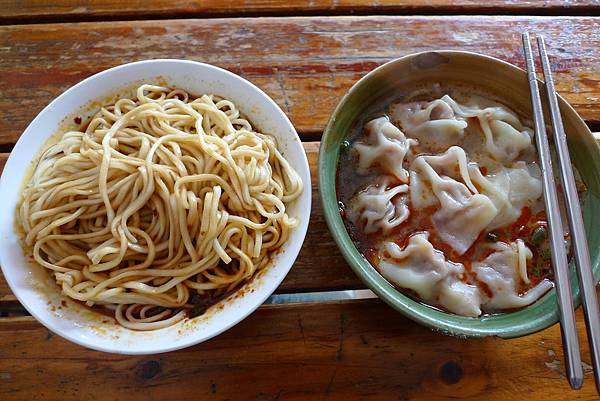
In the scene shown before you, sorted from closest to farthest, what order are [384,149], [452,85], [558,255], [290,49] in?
1. [558,255]
2. [384,149]
3. [452,85]
4. [290,49]

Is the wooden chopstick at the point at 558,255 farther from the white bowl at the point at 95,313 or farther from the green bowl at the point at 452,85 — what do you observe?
the white bowl at the point at 95,313

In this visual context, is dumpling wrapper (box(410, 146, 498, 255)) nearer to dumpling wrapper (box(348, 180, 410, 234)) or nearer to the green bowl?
dumpling wrapper (box(348, 180, 410, 234))

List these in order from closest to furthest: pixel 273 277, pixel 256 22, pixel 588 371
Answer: pixel 273 277
pixel 588 371
pixel 256 22

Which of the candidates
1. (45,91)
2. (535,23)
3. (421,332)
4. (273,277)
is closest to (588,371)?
(421,332)

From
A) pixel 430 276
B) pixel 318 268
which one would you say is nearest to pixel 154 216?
pixel 318 268

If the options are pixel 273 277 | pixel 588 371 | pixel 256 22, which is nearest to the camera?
pixel 273 277

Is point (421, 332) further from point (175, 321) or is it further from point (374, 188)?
point (175, 321)

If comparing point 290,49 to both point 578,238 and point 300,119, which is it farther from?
point 578,238
